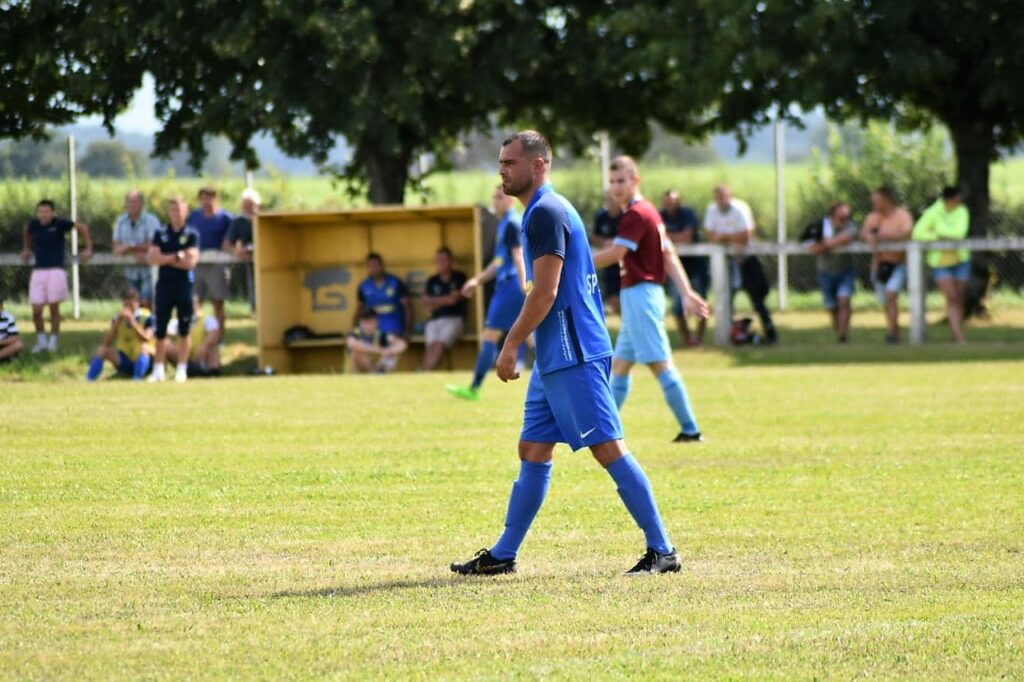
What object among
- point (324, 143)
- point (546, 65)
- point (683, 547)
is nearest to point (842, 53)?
point (546, 65)

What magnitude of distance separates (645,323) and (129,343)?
10231 mm

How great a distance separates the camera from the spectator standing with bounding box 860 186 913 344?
2441cm

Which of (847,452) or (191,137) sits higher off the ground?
(191,137)

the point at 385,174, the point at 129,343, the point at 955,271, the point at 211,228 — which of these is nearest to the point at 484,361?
the point at 129,343

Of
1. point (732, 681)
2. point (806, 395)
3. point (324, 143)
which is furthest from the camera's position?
point (324, 143)

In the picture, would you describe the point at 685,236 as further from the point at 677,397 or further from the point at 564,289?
the point at 564,289

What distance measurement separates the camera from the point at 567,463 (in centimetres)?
1302

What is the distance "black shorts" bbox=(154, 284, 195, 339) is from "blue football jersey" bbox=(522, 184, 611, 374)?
12683 millimetres

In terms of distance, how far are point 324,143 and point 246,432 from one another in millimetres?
13138

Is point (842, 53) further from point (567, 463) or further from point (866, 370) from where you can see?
point (567, 463)

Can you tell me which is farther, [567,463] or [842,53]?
[842,53]

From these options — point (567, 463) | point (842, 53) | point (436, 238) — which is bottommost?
point (567, 463)

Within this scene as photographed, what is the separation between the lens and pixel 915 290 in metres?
24.2

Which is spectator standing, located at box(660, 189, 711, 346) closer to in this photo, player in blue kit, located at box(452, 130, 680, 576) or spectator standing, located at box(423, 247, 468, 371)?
spectator standing, located at box(423, 247, 468, 371)
